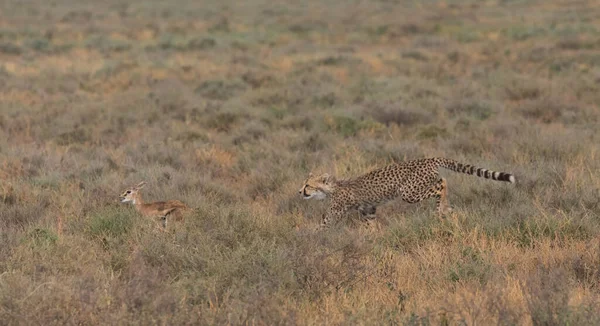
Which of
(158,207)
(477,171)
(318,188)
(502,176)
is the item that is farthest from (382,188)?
(158,207)

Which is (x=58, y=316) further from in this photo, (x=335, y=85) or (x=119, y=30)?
(x=119, y=30)

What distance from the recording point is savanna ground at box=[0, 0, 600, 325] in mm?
4773

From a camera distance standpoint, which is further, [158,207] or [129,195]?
[129,195]

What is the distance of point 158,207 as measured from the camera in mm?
8008

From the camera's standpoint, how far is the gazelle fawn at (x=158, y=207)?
25.5ft

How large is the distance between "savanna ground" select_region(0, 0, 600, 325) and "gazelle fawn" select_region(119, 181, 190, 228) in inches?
7.6

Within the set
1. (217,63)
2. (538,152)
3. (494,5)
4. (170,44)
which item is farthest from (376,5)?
(538,152)

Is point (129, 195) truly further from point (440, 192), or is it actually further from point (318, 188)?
point (440, 192)

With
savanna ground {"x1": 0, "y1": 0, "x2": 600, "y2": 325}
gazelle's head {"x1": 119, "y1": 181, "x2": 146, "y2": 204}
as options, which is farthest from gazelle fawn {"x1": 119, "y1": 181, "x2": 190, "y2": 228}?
savanna ground {"x1": 0, "y1": 0, "x2": 600, "y2": 325}

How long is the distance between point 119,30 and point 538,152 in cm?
2969

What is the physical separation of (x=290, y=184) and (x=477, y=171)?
252 centimetres

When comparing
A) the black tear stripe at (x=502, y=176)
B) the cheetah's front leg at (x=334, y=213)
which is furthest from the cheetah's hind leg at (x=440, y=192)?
the cheetah's front leg at (x=334, y=213)

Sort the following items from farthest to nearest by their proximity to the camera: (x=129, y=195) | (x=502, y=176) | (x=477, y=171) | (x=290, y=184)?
(x=290, y=184)
(x=129, y=195)
(x=477, y=171)
(x=502, y=176)

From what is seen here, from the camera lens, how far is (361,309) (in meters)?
4.66
